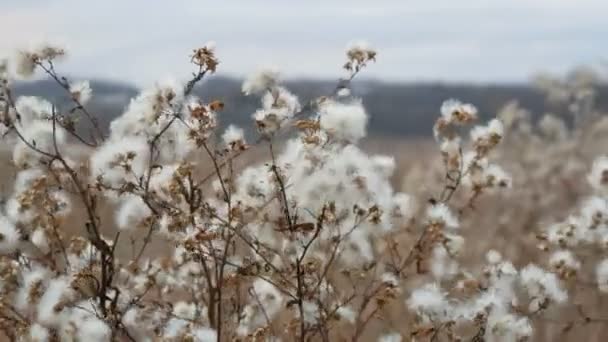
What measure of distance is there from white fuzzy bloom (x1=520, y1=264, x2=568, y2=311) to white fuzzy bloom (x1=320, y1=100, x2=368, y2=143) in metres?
0.62

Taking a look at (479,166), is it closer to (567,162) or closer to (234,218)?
(234,218)

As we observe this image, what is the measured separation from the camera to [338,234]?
2.79 meters

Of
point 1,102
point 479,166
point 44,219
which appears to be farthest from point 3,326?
point 479,166

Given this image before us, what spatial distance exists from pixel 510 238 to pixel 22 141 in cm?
424

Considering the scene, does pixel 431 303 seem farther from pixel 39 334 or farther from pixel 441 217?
pixel 39 334

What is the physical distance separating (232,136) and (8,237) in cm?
65

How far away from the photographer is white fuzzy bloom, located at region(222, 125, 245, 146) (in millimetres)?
2824

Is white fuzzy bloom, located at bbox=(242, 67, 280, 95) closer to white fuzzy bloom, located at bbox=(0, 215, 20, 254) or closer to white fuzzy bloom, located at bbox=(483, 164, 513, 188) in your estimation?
white fuzzy bloom, located at bbox=(0, 215, 20, 254)

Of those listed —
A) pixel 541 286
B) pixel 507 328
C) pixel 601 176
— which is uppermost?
pixel 601 176

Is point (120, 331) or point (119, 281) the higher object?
point (119, 281)

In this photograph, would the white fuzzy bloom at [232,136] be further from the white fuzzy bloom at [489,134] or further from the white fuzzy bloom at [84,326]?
the white fuzzy bloom at [489,134]

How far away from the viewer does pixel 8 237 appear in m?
2.88

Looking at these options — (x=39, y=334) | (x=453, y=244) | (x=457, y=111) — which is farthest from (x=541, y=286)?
(x=39, y=334)

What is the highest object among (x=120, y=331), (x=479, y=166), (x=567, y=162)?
(x=567, y=162)
